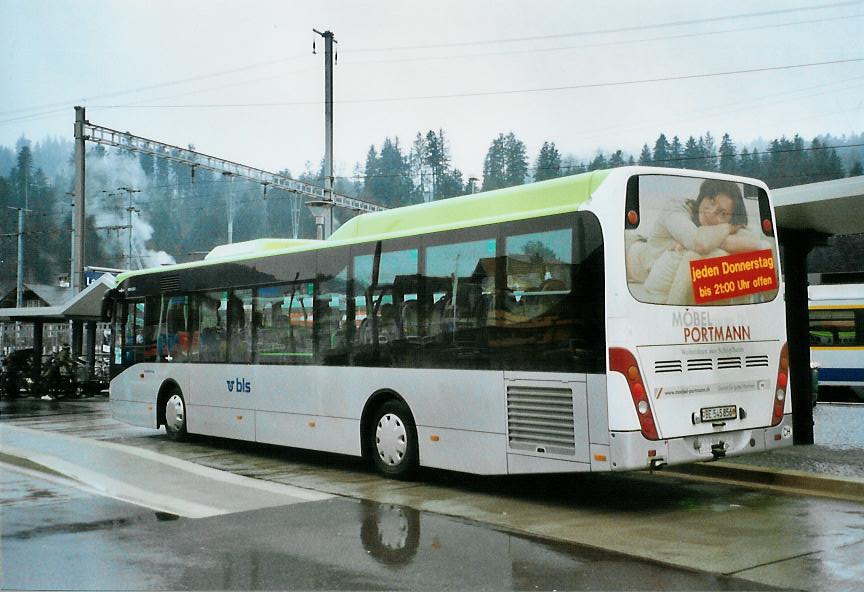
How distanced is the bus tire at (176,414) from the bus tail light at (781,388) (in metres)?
9.46

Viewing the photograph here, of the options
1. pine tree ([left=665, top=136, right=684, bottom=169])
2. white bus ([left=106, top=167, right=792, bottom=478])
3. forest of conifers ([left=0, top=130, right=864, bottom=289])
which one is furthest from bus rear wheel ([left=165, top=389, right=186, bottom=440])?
pine tree ([left=665, top=136, right=684, bottom=169])

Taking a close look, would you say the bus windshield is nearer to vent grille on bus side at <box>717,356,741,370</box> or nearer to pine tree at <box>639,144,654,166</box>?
vent grille on bus side at <box>717,356,741,370</box>

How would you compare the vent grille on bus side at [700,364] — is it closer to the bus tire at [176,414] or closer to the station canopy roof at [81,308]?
the bus tire at [176,414]

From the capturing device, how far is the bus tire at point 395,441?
442 inches

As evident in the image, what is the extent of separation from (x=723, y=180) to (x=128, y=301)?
11.1 m

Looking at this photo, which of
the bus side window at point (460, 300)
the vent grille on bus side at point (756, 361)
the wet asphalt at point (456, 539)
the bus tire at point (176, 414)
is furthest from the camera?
the bus tire at point (176, 414)

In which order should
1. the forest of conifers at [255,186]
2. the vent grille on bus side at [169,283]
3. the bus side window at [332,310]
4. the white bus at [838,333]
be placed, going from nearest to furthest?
the bus side window at [332,310] < the vent grille on bus side at [169,283] < the white bus at [838,333] < the forest of conifers at [255,186]

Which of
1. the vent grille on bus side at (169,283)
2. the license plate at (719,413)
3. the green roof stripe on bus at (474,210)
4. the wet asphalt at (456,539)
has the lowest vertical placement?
the wet asphalt at (456,539)

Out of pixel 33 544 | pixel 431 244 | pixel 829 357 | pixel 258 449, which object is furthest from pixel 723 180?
pixel 829 357

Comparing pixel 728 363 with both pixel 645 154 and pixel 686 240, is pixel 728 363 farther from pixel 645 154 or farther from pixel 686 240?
pixel 645 154

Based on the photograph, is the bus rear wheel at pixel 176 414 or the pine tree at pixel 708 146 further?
the pine tree at pixel 708 146

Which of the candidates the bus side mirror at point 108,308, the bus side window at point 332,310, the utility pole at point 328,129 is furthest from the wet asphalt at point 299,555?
the utility pole at point 328,129

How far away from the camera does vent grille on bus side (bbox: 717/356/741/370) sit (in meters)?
9.50

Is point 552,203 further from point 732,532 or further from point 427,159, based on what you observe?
point 427,159
